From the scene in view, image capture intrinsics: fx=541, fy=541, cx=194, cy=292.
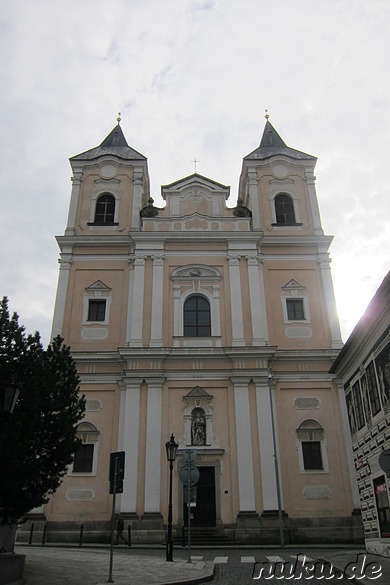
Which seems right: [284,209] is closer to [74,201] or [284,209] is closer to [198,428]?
[74,201]

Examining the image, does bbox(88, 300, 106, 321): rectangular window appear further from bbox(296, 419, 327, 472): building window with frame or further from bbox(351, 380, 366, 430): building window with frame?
bbox(351, 380, 366, 430): building window with frame

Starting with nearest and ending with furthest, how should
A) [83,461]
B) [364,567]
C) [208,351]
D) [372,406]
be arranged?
[364,567] < [372,406] < [83,461] < [208,351]

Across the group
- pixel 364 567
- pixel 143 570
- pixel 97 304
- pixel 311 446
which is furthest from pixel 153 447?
pixel 364 567

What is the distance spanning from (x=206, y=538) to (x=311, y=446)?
19.4ft

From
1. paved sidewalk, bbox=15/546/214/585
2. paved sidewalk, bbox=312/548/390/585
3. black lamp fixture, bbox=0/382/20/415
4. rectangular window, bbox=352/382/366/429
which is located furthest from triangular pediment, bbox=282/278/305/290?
black lamp fixture, bbox=0/382/20/415

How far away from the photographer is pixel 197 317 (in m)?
26.1

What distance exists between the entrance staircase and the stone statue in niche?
136 inches

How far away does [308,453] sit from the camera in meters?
23.2

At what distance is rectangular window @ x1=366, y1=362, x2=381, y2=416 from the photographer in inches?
556

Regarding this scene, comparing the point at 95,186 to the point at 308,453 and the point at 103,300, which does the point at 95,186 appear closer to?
the point at 103,300

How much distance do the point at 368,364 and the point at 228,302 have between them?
39.5 ft

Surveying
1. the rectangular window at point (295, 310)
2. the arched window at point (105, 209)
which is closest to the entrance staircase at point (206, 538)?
the rectangular window at point (295, 310)

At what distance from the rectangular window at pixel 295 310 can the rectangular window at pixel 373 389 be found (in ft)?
37.3

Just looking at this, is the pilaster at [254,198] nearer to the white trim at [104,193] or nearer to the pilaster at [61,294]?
the white trim at [104,193]
